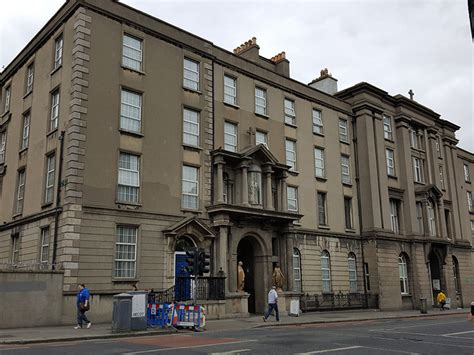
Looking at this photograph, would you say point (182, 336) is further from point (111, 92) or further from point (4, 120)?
point (4, 120)

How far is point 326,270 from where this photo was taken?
33125 mm

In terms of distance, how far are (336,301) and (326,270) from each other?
215 cm

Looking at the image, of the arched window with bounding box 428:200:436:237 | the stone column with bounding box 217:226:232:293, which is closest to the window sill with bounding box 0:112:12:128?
the stone column with bounding box 217:226:232:293

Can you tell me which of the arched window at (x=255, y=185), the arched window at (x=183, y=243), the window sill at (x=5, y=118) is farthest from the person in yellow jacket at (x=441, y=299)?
the window sill at (x=5, y=118)

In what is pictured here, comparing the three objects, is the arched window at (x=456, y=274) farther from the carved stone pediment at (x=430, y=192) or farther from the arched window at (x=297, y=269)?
the arched window at (x=297, y=269)

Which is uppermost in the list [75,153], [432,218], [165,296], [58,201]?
[75,153]

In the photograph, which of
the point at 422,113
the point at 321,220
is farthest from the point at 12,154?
the point at 422,113

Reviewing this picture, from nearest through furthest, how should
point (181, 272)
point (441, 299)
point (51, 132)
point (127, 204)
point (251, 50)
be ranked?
1. point (127, 204)
2. point (51, 132)
3. point (181, 272)
4. point (251, 50)
5. point (441, 299)

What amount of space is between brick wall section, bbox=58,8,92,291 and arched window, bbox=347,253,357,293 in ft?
68.3

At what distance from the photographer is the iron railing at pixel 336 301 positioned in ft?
100

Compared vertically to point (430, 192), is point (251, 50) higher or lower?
higher

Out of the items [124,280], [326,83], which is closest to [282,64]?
[326,83]

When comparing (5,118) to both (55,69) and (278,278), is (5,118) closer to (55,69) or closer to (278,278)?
(55,69)

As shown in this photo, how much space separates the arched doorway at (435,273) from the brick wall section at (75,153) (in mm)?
30084
